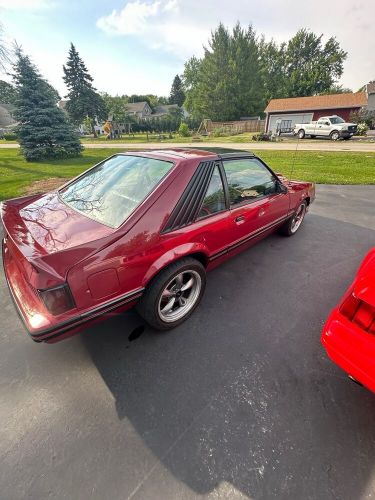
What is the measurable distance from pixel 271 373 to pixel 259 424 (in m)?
0.42

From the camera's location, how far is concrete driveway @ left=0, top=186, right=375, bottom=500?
1346 mm

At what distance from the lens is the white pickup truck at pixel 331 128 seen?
18906 millimetres

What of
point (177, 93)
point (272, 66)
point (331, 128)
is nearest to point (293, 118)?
point (331, 128)

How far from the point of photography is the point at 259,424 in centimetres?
158

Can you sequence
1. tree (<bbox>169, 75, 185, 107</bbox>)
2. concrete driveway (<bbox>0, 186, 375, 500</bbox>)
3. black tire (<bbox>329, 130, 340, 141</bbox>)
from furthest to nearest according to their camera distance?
tree (<bbox>169, 75, 185, 107</bbox>) → black tire (<bbox>329, 130, 340, 141</bbox>) → concrete driveway (<bbox>0, 186, 375, 500</bbox>)

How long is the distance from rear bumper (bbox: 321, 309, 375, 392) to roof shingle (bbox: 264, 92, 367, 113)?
3223cm

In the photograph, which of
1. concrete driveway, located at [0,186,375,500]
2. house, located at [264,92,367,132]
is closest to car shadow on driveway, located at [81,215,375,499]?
concrete driveway, located at [0,186,375,500]

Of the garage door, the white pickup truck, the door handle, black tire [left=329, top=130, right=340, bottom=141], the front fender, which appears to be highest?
the garage door

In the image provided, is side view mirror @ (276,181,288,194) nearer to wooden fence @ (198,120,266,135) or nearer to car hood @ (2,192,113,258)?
car hood @ (2,192,113,258)

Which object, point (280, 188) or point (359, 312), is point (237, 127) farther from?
point (359, 312)

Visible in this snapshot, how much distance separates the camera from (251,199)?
2879mm

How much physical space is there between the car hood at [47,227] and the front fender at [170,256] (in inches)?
17.9

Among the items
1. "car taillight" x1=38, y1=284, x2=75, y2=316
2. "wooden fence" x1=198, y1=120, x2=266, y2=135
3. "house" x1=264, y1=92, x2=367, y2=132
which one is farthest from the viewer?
"wooden fence" x1=198, y1=120, x2=266, y2=135

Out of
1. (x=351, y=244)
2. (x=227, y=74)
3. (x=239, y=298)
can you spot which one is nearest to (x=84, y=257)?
(x=239, y=298)
